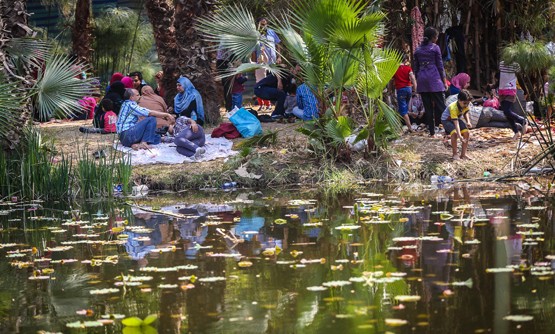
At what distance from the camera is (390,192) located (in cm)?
1206

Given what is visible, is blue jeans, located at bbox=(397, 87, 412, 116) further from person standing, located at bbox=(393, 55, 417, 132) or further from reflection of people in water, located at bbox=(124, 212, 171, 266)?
reflection of people in water, located at bbox=(124, 212, 171, 266)

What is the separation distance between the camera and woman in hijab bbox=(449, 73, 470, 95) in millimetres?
15880

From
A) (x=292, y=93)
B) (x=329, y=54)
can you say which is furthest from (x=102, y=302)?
(x=292, y=93)

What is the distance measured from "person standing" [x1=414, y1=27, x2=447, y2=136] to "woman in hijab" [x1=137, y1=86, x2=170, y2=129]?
396 centimetres

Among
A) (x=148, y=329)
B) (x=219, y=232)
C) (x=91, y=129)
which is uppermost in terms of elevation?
(x=91, y=129)

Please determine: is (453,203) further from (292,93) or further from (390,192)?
(292,93)

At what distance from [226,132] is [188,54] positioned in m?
2.08

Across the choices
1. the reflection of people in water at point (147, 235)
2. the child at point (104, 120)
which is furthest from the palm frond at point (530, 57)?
the reflection of people in water at point (147, 235)

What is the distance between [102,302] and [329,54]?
7.00 metres

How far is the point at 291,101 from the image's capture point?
1709cm

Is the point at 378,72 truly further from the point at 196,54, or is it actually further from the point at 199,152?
the point at 196,54

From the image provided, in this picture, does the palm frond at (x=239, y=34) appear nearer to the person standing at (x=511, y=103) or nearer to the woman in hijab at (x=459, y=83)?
the person standing at (x=511, y=103)

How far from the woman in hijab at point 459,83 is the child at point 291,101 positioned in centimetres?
265

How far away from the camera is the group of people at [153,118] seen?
14562 millimetres
